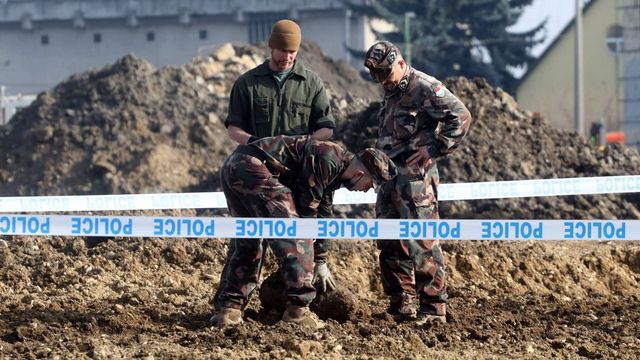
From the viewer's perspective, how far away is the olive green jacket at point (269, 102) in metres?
8.74

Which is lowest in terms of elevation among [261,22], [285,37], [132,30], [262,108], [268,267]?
[268,267]

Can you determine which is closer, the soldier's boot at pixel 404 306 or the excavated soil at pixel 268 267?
the excavated soil at pixel 268 267

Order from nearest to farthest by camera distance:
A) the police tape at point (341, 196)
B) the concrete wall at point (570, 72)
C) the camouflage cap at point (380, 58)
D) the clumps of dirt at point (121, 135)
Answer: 1. the camouflage cap at point (380, 58)
2. the police tape at point (341, 196)
3. the clumps of dirt at point (121, 135)
4. the concrete wall at point (570, 72)

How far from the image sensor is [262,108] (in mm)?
8750

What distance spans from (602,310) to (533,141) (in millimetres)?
9783

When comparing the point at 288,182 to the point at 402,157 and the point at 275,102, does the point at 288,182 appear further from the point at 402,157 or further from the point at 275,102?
the point at 402,157

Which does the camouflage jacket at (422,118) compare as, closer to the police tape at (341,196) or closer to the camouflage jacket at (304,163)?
the camouflage jacket at (304,163)

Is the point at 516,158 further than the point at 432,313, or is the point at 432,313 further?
the point at 516,158

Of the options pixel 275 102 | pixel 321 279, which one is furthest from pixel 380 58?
pixel 321 279

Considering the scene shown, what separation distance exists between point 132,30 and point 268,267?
6419cm

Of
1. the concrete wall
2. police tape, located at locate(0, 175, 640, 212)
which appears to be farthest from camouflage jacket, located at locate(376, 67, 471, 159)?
the concrete wall

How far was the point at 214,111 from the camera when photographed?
961 inches

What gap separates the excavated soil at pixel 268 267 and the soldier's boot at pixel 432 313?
13cm

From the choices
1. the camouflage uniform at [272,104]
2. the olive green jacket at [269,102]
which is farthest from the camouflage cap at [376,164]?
the olive green jacket at [269,102]
